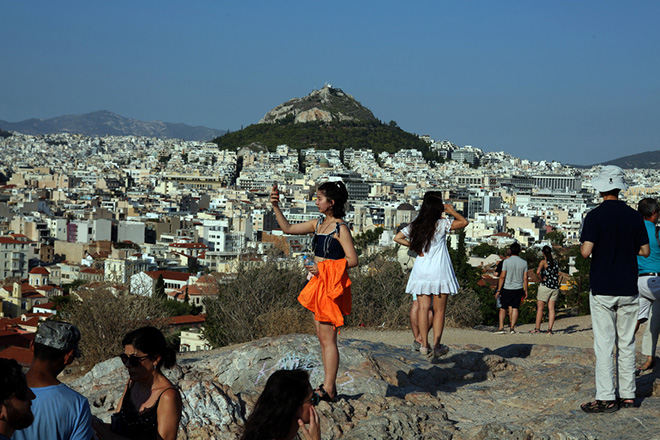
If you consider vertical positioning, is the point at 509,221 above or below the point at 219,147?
below

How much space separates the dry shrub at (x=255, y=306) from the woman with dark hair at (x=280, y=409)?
17.5 ft

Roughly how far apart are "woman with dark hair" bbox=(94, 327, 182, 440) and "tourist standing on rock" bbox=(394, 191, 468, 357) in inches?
94.6

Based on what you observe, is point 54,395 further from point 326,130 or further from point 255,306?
point 326,130

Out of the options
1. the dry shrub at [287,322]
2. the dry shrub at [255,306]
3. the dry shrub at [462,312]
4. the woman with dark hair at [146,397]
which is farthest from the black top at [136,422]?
the dry shrub at [462,312]

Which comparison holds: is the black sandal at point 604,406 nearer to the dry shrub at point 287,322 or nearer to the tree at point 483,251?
the dry shrub at point 287,322

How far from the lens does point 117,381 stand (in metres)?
4.64

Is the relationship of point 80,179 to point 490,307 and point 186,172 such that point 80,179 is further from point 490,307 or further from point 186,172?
point 490,307

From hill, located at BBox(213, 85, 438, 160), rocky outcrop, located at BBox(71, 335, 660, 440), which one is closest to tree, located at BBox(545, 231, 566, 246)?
rocky outcrop, located at BBox(71, 335, 660, 440)

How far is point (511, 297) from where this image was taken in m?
8.15

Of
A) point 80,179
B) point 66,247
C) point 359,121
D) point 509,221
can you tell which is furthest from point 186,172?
point 66,247

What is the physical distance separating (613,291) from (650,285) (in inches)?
38.3

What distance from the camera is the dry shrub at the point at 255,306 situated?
8.22m

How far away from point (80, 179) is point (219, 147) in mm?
36744

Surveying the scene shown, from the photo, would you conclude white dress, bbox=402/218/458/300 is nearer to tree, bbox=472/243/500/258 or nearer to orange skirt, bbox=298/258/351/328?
orange skirt, bbox=298/258/351/328
